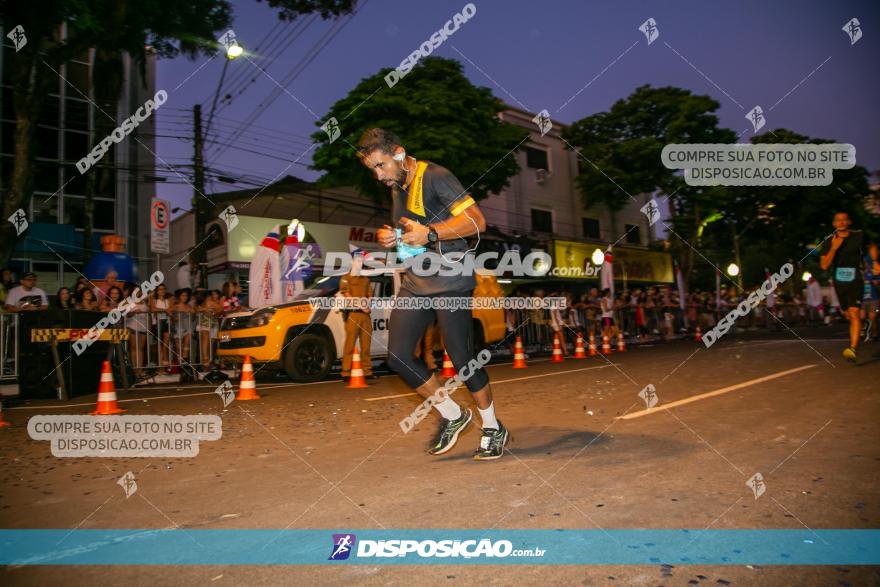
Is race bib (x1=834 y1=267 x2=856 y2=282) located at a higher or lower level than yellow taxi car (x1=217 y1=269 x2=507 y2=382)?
higher

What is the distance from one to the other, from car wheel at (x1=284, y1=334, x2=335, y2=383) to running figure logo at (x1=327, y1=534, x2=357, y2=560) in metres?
7.62

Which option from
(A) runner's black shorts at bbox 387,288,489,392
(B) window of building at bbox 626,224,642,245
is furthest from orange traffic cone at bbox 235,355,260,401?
(B) window of building at bbox 626,224,642,245

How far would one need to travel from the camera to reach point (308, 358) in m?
10.1

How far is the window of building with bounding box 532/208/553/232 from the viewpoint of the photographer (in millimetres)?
34375

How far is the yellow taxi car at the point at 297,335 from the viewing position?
9.68 metres

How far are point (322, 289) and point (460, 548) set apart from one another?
854 cm

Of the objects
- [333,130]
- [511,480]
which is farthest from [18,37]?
[511,480]

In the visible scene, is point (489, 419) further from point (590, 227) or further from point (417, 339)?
point (590, 227)

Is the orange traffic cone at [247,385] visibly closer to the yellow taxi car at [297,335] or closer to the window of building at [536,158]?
the yellow taxi car at [297,335]

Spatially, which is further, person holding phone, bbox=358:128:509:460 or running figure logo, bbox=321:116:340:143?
running figure logo, bbox=321:116:340:143

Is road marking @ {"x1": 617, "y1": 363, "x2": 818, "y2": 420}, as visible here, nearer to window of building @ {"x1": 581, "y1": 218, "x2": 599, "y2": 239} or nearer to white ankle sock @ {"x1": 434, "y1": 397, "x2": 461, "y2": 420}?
white ankle sock @ {"x1": 434, "y1": 397, "x2": 461, "y2": 420}

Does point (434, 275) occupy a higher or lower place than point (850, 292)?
higher

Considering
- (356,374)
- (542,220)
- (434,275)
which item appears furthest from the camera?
(542,220)

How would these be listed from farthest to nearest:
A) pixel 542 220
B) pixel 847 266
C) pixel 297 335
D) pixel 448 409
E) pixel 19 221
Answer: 1. pixel 542 220
2. pixel 19 221
3. pixel 297 335
4. pixel 847 266
5. pixel 448 409
